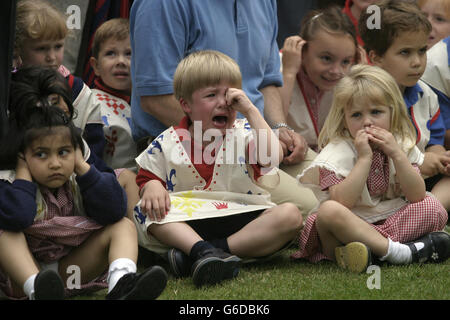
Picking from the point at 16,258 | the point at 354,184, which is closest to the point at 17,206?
the point at 16,258

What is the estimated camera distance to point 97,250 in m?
2.43

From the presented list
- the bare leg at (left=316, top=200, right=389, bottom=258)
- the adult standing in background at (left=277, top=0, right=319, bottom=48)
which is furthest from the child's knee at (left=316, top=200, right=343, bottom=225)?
the adult standing in background at (left=277, top=0, right=319, bottom=48)

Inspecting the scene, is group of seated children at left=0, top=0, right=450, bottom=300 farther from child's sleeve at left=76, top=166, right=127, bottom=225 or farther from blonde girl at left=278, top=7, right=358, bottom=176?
blonde girl at left=278, top=7, right=358, bottom=176

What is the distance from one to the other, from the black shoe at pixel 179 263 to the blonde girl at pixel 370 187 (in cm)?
47

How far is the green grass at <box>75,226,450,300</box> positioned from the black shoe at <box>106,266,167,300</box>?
133 millimetres

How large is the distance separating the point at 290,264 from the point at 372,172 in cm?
46

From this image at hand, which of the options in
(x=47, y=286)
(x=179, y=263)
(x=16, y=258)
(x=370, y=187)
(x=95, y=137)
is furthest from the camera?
(x=95, y=137)

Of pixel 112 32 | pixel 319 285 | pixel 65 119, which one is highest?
pixel 112 32

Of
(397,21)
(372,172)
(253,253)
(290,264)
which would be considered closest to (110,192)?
(253,253)

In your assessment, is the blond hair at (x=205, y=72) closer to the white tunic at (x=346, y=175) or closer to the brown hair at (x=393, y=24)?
the white tunic at (x=346, y=175)

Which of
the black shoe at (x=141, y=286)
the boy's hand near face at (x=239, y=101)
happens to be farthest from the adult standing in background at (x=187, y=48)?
the black shoe at (x=141, y=286)

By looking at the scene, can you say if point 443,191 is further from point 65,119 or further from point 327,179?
point 65,119

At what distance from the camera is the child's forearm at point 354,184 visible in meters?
2.67

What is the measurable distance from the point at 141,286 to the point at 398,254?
101 cm
